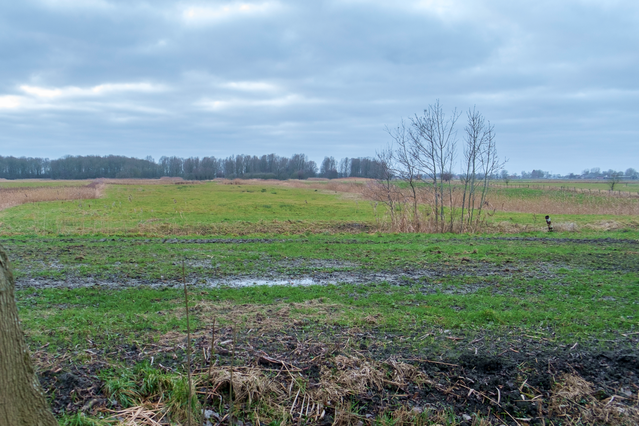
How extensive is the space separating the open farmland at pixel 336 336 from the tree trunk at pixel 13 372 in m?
0.93

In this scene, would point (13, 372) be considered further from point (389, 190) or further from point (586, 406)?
point (389, 190)

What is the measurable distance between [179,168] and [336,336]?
14019 centimetres

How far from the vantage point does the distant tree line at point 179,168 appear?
105m

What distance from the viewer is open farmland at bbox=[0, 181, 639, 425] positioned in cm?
354

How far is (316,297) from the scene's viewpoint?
264 inches

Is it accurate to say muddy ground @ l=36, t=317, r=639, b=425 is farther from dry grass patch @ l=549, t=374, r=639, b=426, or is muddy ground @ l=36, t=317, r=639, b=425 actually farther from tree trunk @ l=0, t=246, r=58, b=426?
tree trunk @ l=0, t=246, r=58, b=426

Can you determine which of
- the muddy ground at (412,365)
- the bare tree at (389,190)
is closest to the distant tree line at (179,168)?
the bare tree at (389,190)

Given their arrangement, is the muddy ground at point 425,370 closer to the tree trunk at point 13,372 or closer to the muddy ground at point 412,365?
the muddy ground at point 412,365

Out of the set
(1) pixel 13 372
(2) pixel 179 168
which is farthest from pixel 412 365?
(2) pixel 179 168

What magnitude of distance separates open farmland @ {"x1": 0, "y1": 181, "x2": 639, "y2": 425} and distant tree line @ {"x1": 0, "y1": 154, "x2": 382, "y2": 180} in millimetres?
83982

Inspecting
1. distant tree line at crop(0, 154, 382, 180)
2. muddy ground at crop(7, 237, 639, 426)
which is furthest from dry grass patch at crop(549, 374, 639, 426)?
distant tree line at crop(0, 154, 382, 180)

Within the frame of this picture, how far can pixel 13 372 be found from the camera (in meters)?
2.21

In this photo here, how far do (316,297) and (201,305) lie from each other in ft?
5.99

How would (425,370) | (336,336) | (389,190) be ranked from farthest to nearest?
(389,190) → (336,336) → (425,370)
